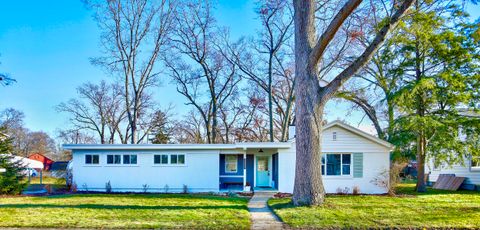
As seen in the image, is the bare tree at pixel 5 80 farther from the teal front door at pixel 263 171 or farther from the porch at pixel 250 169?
the teal front door at pixel 263 171

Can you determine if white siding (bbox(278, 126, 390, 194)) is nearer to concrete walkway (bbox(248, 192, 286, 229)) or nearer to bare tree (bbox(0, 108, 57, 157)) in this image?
concrete walkway (bbox(248, 192, 286, 229))

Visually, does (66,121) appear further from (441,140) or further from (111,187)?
(441,140)

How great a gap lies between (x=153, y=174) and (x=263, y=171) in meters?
6.31

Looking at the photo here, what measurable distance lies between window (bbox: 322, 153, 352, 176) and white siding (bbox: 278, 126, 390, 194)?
9.6 inches

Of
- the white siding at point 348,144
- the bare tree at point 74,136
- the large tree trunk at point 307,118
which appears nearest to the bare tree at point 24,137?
the bare tree at point 74,136

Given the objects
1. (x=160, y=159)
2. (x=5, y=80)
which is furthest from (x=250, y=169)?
(x=5, y=80)

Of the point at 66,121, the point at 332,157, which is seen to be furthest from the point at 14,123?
the point at 332,157

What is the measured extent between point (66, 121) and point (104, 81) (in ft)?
19.2

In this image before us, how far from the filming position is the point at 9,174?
18.0 m

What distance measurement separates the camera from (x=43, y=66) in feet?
65.5

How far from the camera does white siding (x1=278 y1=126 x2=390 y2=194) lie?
1797 cm

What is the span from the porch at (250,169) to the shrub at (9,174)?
1017 centimetres

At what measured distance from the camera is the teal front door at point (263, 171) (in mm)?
21359

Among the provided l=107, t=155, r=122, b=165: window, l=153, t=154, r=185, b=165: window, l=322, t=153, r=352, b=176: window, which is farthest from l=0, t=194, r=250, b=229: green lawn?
l=107, t=155, r=122, b=165: window
